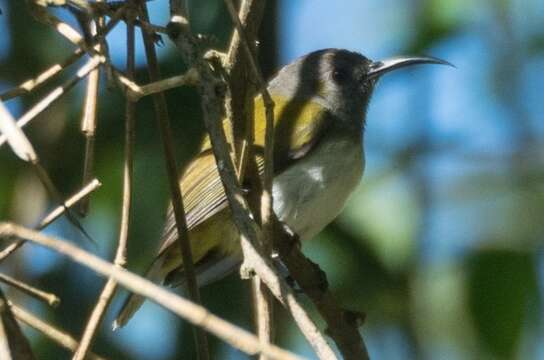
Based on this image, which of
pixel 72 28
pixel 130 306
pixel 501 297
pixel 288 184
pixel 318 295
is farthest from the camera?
pixel 288 184

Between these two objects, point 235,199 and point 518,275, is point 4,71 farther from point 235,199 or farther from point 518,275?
point 235,199

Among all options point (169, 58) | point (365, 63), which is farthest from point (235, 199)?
point (365, 63)

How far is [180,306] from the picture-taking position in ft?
4.69

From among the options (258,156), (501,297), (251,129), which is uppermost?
(251,129)

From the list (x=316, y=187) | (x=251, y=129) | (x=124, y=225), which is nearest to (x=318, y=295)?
(x=251, y=129)

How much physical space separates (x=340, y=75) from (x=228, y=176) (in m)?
3.57

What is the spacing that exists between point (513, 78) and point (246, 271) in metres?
3.08

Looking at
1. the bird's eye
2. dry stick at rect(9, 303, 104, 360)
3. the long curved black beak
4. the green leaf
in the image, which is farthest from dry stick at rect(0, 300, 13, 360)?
the bird's eye

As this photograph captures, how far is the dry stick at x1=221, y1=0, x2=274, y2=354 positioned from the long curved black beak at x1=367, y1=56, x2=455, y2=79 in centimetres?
215

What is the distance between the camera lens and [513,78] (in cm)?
475

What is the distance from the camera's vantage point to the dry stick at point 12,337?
5.61 feet

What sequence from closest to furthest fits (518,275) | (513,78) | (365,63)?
(518,275)
(513,78)
(365,63)

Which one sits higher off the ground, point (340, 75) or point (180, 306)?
point (180, 306)

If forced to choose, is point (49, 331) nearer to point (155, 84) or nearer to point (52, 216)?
point (52, 216)
